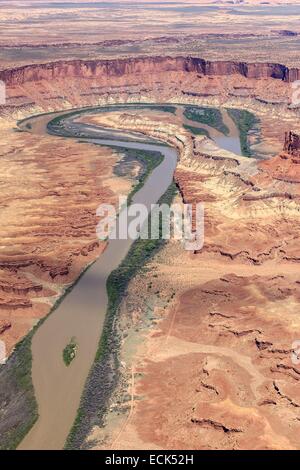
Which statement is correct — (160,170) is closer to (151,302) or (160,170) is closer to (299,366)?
(151,302)

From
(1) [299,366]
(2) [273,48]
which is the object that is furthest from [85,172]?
(2) [273,48]

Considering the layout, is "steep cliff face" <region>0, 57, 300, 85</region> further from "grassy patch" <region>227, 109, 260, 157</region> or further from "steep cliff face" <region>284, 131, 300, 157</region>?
"steep cliff face" <region>284, 131, 300, 157</region>

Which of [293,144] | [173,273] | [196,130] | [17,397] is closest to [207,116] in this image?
[196,130]

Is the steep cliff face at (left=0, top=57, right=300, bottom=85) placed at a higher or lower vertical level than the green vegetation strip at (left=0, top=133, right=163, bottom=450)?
higher

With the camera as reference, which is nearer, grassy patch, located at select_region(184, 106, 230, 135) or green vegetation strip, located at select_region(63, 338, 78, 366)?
green vegetation strip, located at select_region(63, 338, 78, 366)

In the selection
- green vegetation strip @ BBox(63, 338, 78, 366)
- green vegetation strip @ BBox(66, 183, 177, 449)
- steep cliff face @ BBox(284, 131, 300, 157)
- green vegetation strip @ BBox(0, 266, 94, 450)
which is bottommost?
green vegetation strip @ BBox(0, 266, 94, 450)

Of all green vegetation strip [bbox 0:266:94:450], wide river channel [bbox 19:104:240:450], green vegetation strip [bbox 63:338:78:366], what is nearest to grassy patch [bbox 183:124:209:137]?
wide river channel [bbox 19:104:240:450]

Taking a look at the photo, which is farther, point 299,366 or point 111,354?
point 111,354
